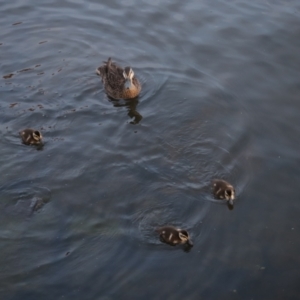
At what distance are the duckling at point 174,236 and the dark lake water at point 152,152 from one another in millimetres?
111

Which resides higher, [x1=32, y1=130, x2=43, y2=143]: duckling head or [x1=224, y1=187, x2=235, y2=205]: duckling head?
[x1=224, y1=187, x2=235, y2=205]: duckling head

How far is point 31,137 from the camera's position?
9.01 m

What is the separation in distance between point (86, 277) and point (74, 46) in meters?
6.20

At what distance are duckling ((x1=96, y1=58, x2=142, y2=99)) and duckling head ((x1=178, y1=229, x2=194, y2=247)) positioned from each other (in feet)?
12.4

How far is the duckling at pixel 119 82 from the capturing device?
10466 mm

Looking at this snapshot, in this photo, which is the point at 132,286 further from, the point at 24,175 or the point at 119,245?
the point at 24,175

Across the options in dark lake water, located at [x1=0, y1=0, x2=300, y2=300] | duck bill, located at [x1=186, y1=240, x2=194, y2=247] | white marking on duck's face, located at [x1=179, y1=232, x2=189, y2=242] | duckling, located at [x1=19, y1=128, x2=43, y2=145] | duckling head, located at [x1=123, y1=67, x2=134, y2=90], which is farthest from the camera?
duckling head, located at [x1=123, y1=67, x2=134, y2=90]

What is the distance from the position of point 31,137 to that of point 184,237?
299 centimetres

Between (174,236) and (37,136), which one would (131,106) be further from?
(174,236)

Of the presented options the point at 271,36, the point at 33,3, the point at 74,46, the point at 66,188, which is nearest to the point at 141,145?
the point at 66,188

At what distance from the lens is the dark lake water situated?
709cm

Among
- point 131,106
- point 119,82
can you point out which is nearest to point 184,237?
point 131,106

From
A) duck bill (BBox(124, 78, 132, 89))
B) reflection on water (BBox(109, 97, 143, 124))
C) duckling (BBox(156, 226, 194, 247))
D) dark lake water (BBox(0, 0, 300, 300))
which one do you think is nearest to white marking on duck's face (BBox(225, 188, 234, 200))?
dark lake water (BBox(0, 0, 300, 300))

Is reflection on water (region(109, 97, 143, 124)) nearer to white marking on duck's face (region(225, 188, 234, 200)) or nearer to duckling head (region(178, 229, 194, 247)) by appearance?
white marking on duck's face (region(225, 188, 234, 200))
